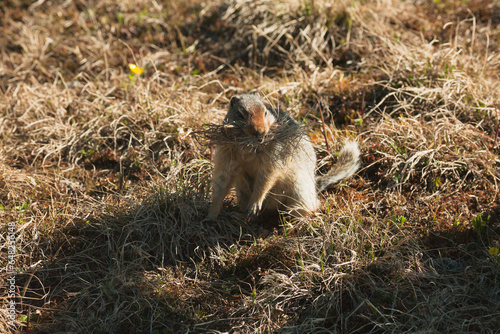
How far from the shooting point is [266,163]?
4.70 meters

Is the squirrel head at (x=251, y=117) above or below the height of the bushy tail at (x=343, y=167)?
above

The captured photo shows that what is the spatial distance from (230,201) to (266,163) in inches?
40.2

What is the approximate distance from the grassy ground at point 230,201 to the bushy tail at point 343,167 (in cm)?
20

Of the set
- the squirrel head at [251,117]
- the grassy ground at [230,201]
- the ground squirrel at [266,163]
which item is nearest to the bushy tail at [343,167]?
the ground squirrel at [266,163]

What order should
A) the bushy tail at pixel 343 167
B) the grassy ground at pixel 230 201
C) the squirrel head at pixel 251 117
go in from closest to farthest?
1. the squirrel head at pixel 251 117
2. the grassy ground at pixel 230 201
3. the bushy tail at pixel 343 167

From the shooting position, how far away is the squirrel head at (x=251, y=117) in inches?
165

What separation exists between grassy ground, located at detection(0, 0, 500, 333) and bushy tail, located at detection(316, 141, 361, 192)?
203 millimetres

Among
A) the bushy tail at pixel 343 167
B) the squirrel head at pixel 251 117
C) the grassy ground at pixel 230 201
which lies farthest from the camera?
the bushy tail at pixel 343 167

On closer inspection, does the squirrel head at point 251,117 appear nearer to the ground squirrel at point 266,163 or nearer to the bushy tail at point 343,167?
the ground squirrel at point 266,163

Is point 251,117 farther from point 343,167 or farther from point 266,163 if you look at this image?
point 343,167

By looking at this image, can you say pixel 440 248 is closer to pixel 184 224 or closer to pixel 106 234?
pixel 184 224

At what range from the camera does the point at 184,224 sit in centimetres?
507

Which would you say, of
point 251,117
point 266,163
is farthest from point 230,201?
point 251,117

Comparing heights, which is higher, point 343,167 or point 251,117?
point 251,117
